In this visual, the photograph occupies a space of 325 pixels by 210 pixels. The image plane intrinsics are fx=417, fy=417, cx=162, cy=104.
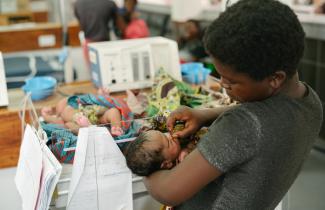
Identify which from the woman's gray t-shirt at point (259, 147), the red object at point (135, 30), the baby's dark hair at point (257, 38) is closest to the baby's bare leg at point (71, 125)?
the woman's gray t-shirt at point (259, 147)

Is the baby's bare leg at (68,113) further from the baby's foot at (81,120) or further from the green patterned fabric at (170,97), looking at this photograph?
the green patterned fabric at (170,97)

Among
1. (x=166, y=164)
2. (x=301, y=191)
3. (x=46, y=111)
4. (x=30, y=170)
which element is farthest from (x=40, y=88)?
(x=301, y=191)

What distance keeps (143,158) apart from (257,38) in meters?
0.47

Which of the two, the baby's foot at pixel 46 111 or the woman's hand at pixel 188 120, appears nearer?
the woman's hand at pixel 188 120

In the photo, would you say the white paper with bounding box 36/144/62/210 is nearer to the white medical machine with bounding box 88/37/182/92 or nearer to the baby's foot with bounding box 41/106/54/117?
the baby's foot with bounding box 41/106/54/117

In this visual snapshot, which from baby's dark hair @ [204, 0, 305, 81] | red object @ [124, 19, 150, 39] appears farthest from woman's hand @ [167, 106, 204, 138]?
red object @ [124, 19, 150, 39]

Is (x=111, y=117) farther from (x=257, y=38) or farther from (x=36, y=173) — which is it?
(x=257, y=38)

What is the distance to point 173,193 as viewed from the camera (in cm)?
86

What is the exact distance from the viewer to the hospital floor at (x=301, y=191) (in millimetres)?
1495

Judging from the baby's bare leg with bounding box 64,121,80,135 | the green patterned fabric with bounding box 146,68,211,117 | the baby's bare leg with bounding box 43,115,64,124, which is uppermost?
the green patterned fabric with bounding box 146,68,211,117

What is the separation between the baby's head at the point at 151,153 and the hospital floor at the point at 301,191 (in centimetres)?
36

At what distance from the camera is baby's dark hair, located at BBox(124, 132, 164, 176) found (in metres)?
1.06

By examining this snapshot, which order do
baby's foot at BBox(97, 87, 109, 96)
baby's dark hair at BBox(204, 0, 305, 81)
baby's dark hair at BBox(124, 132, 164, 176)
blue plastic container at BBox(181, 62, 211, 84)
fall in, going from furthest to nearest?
blue plastic container at BBox(181, 62, 211, 84) → baby's foot at BBox(97, 87, 109, 96) → baby's dark hair at BBox(124, 132, 164, 176) → baby's dark hair at BBox(204, 0, 305, 81)

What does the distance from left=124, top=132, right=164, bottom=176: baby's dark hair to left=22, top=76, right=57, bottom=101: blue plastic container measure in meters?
0.93
